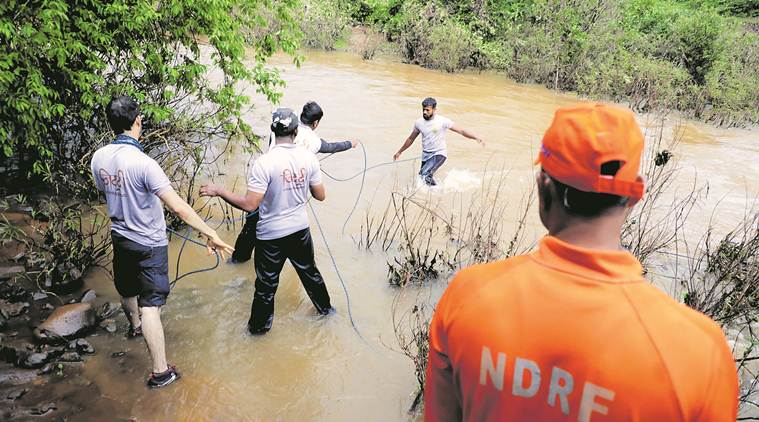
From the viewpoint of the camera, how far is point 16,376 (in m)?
3.34

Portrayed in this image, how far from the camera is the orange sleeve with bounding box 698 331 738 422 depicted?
42.5 inches

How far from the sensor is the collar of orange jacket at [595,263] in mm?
1138

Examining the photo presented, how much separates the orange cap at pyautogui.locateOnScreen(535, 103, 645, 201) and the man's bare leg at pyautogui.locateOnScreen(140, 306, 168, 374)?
119 inches

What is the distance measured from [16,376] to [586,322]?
148 inches

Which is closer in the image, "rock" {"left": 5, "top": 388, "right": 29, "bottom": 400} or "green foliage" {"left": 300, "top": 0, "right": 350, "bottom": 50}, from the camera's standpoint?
"rock" {"left": 5, "top": 388, "right": 29, "bottom": 400}

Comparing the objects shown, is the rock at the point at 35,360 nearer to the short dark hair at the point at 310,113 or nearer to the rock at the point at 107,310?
the rock at the point at 107,310

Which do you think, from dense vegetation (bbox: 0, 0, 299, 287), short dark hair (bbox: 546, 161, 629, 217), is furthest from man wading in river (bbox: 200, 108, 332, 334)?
short dark hair (bbox: 546, 161, 629, 217)

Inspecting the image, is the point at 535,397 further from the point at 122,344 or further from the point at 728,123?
the point at 728,123

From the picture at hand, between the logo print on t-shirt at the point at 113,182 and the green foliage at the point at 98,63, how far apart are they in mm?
1810

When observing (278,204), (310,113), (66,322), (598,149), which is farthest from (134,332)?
(598,149)

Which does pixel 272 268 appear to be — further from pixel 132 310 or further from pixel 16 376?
pixel 16 376

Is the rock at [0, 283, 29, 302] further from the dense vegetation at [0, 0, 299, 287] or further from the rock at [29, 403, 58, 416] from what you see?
the rock at [29, 403, 58, 416]

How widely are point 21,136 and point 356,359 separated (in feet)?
13.1

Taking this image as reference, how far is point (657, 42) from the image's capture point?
16.0m
